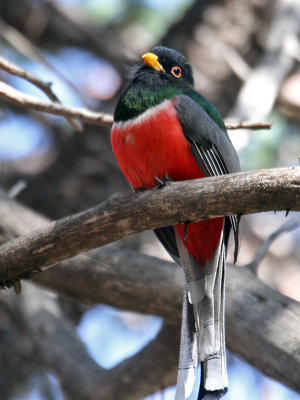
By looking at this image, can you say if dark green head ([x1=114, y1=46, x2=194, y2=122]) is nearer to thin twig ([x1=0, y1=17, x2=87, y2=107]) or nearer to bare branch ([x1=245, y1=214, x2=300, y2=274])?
bare branch ([x1=245, y1=214, x2=300, y2=274])

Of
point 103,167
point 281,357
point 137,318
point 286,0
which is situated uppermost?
point 286,0

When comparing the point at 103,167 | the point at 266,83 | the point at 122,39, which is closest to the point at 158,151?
the point at 266,83

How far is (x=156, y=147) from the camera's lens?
3.64 metres

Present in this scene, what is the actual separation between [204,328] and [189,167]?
3.10 feet

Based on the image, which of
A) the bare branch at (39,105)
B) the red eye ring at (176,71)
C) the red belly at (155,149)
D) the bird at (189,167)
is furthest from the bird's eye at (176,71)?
the bare branch at (39,105)

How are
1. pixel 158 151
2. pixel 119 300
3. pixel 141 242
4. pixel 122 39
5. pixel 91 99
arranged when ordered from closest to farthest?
1. pixel 158 151
2. pixel 119 300
3. pixel 141 242
4. pixel 91 99
5. pixel 122 39

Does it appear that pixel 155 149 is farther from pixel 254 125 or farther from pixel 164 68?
pixel 164 68

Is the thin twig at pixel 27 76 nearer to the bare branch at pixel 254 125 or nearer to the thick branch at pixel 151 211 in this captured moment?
the thick branch at pixel 151 211

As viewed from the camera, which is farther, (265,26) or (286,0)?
(265,26)

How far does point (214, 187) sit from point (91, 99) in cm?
412

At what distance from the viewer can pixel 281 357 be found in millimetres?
3691

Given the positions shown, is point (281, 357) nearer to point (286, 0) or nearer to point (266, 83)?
point (266, 83)

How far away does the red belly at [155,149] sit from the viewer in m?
3.65

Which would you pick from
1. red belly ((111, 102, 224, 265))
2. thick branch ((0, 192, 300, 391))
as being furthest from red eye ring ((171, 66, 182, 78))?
thick branch ((0, 192, 300, 391))
